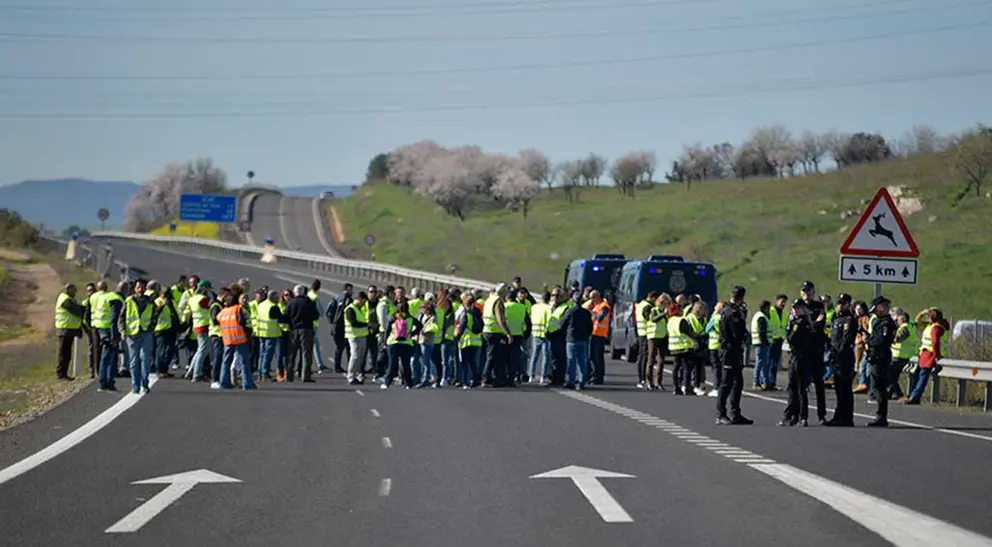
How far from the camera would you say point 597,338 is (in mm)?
33031

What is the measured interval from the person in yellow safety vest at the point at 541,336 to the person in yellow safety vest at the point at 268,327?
5033 mm

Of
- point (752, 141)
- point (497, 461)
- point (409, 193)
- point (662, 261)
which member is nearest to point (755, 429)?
point (497, 461)

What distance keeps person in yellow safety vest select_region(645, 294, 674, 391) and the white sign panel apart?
634cm

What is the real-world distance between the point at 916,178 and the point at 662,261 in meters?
67.4

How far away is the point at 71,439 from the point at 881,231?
1195 cm

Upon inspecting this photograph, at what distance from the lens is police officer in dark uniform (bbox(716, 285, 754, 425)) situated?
22609 mm

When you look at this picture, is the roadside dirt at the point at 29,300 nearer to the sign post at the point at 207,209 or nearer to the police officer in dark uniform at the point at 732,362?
the sign post at the point at 207,209

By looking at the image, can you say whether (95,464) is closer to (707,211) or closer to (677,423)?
(677,423)

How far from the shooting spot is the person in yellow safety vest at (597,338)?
32594mm

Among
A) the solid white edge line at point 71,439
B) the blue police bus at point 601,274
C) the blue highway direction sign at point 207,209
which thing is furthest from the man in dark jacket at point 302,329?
the blue highway direction sign at point 207,209

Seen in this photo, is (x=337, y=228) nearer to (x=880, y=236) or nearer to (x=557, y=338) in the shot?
(x=557, y=338)

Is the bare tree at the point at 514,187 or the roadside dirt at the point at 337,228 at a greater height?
the bare tree at the point at 514,187

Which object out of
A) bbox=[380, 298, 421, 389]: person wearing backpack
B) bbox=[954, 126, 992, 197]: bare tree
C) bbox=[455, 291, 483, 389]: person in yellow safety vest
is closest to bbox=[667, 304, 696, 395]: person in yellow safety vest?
bbox=[455, 291, 483, 389]: person in yellow safety vest

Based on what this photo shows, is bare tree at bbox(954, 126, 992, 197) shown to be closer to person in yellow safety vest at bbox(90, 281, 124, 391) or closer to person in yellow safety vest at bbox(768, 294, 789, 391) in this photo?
person in yellow safety vest at bbox(768, 294, 789, 391)
